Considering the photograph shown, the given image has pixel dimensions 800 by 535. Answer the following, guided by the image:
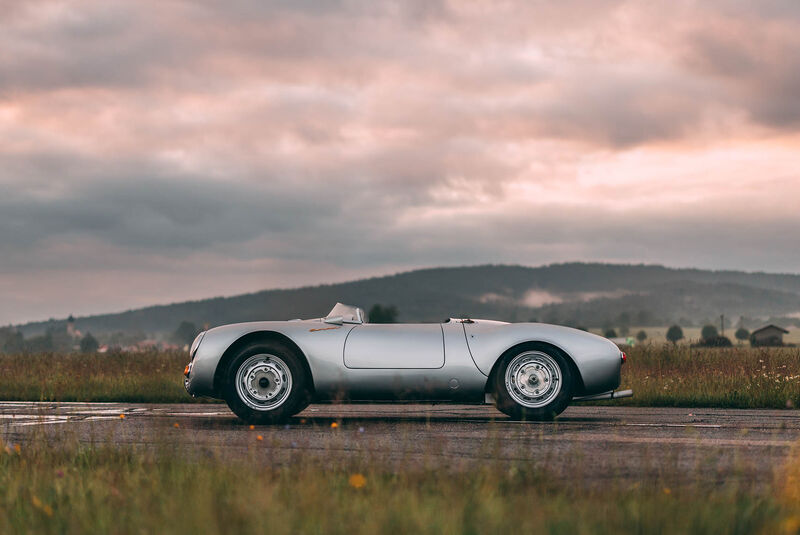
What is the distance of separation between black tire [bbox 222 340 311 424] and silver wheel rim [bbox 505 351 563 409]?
2104 millimetres

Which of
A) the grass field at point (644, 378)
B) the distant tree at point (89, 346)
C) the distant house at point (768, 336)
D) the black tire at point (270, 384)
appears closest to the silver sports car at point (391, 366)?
the black tire at point (270, 384)

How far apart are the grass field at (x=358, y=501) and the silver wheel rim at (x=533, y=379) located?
2928 millimetres

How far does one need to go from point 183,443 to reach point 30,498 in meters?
2.26

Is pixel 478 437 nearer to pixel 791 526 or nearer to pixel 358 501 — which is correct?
pixel 358 501

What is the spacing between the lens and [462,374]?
8.82 m

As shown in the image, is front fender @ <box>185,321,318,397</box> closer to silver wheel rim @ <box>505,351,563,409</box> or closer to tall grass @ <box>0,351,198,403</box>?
silver wheel rim @ <box>505,351,563,409</box>

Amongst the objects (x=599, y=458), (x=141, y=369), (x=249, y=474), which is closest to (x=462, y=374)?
(x=599, y=458)

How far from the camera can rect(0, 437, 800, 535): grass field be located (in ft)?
13.7

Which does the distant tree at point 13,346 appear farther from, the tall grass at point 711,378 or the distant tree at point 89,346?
the tall grass at point 711,378

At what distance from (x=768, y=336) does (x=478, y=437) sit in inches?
5883

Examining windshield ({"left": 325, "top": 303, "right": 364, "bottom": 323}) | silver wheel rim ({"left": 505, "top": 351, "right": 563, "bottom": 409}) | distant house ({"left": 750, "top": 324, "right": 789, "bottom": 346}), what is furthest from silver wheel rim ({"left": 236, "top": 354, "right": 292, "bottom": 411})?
distant house ({"left": 750, "top": 324, "right": 789, "bottom": 346})

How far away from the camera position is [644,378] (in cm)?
1480

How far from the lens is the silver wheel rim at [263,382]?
883 centimetres

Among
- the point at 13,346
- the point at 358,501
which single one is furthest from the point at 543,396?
→ the point at 13,346
